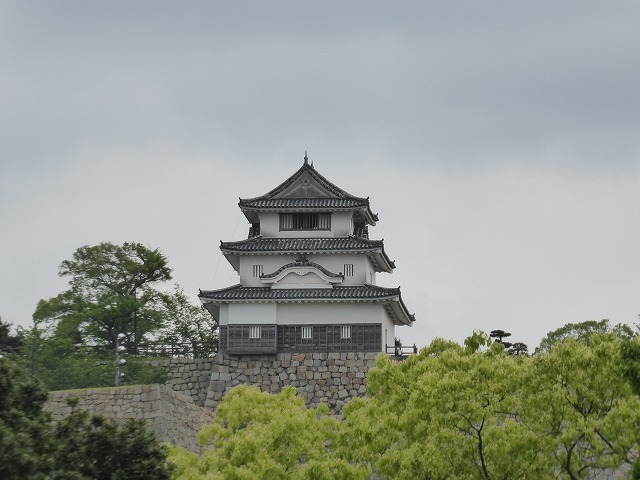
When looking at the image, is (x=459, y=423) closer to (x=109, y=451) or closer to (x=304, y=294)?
(x=109, y=451)

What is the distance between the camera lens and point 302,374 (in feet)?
148

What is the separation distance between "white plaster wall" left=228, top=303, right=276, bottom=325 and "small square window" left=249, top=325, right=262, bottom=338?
0.18m

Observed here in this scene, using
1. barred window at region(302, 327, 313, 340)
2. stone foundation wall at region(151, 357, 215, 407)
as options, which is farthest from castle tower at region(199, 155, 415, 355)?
stone foundation wall at region(151, 357, 215, 407)

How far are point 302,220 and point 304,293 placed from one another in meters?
3.30

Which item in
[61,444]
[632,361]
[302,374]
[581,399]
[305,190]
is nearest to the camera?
[632,361]

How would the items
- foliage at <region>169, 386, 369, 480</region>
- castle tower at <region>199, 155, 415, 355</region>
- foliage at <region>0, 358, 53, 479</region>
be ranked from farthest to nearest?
castle tower at <region>199, 155, 415, 355</region> → foliage at <region>169, 386, 369, 480</region> → foliage at <region>0, 358, 53, 479</region>

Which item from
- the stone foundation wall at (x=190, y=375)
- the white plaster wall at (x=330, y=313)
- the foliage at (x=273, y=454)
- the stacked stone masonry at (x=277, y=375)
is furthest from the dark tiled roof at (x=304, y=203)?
the foliage at (x=273, y=454)

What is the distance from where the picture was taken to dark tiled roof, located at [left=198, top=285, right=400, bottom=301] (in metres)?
45.0

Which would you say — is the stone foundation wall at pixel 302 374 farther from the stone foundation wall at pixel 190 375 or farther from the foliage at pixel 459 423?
the foliage at pixel 459 423

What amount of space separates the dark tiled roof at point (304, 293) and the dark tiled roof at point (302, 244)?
4.78ft

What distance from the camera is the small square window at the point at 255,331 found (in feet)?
150

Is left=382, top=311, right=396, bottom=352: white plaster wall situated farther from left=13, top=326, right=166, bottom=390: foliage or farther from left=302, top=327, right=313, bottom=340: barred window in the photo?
left=13, top=326, right=166, bottom=390: foliage

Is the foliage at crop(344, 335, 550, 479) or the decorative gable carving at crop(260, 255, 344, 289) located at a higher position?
the decorative gable carving at crop(260, 255, 344, 289)

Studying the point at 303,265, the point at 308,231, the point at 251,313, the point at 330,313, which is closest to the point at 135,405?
the point at 251,313
